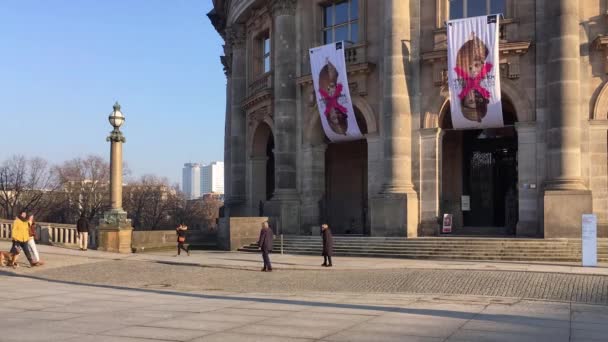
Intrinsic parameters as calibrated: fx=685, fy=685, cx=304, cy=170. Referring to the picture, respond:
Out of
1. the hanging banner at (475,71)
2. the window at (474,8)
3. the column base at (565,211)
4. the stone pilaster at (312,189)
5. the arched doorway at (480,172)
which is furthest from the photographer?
the arched doorway at (480,172)

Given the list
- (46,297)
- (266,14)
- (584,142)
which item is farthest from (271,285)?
(266,14)

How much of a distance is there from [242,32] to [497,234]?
19.4 m

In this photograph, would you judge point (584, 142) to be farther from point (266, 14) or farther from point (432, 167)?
point (266, 14)

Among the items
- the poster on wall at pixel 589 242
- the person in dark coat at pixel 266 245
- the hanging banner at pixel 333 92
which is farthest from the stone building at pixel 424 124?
the person in dark coat at pixel 266 245

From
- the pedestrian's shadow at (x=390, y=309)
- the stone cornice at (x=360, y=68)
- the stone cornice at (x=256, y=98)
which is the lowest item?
the pedestrian's shadow at (x=390, y=309)

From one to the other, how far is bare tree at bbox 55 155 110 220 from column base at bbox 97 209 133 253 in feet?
152

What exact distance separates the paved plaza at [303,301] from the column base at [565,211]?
496 cm

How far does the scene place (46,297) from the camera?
14297 mm

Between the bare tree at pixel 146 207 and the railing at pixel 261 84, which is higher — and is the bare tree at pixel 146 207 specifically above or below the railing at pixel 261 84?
below

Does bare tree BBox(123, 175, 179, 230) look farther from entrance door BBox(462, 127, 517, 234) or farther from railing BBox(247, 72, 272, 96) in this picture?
entrance door BBox(462, 127, 517, 234)

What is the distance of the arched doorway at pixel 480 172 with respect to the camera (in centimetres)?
3325

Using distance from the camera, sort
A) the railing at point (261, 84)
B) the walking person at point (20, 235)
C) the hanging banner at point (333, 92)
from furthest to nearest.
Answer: the railing at point (261, 84) < the hanging banner at point (333, 92) < the walking person at point (20, 235)

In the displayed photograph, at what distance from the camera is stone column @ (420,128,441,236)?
28.1 meters

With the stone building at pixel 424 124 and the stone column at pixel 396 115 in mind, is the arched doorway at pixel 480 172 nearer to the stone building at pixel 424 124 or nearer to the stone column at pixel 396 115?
the stone building at pixel 424 124
